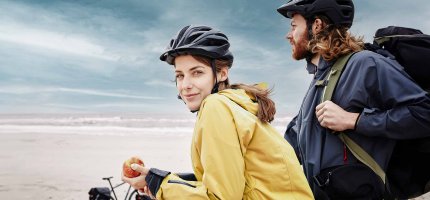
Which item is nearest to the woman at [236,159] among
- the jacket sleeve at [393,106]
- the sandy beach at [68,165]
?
the jacket sleeve at [393,106]

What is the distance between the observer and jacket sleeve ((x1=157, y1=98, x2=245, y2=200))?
1835mm

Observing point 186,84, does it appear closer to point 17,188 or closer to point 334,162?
point 334,162

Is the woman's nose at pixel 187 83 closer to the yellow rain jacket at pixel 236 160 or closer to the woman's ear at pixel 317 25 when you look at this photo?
the yellow rain jacket at pixel 236 160

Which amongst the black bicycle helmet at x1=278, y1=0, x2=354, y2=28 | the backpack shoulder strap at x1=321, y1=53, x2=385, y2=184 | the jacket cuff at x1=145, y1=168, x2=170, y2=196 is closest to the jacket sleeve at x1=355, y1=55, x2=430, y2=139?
the backpack shoulder strap at x1=321, y1=53, x2=385, y2=184

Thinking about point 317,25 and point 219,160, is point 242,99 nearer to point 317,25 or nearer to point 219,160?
point 219,160

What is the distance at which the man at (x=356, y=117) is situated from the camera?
242 centimetres

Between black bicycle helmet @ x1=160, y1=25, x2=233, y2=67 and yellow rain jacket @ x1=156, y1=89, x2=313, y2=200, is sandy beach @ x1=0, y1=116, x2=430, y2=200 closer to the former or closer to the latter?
black bicycle helmet @ x1=160, y1=25, x2=233, y2=67

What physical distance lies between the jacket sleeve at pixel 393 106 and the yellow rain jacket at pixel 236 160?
70 cm

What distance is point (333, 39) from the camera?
2820 millimetres

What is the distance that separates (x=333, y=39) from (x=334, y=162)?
2.79 feet

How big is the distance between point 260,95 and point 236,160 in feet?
1.37

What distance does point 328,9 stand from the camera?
2912 millimetres

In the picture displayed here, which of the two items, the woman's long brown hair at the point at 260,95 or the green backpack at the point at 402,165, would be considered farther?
the green backpack at the point at 402,165

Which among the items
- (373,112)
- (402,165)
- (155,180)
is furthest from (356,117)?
(155,180)
